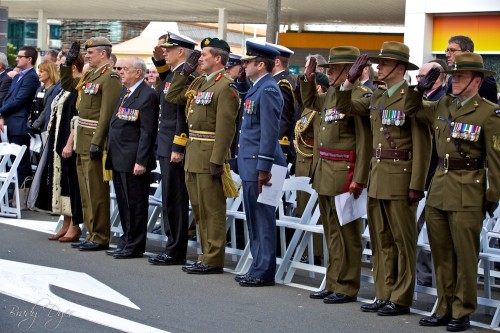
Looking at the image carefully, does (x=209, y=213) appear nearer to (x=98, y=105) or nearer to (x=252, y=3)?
(x=98, y=105)

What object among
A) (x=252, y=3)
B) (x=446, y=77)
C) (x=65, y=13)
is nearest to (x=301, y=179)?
(x=446, y=77)

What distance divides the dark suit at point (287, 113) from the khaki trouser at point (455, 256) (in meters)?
2.98

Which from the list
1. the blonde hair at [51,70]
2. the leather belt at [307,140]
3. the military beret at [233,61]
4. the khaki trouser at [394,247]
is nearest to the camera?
the khaki trouser at [394,247]

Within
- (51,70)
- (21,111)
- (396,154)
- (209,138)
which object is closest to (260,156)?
(209,138)

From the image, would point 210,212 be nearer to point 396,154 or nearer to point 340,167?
point 340,167

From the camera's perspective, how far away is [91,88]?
1198cm

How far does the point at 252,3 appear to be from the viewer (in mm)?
34375

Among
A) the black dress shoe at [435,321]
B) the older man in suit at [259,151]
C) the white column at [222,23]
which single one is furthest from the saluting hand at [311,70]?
the white column at [222,23]

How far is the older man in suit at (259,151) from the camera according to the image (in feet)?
33.1

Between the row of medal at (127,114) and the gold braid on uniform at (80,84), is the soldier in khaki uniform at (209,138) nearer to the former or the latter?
the row of medal at (127,114)

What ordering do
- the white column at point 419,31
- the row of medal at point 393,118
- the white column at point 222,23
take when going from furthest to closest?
1. the white column at point 222,23
2. the white column at point 419,31
3. the row of medal at point 393,118

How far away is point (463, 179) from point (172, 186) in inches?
150

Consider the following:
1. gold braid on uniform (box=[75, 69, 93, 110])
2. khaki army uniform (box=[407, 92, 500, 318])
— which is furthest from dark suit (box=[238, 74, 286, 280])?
gold braid on uniform (box=[75, 69, 93, 110])

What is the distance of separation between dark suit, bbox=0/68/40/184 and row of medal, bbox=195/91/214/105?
5761 millimetres
